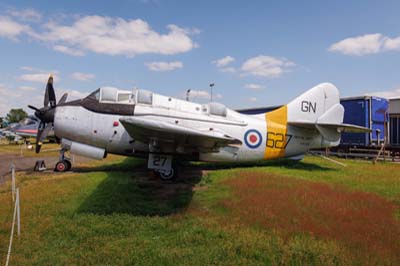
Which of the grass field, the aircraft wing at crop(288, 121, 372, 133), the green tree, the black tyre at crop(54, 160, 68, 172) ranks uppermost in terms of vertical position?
the green tree

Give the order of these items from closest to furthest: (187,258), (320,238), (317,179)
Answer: (187,258) < (320,238) < (317,179)

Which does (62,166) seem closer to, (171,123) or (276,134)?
(171,123)

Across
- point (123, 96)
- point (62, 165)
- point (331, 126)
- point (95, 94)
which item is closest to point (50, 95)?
point (95, 94)

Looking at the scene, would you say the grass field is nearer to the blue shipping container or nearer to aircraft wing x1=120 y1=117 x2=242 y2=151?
aircraft wing x1=120 y1=117 x2=242 y2=151

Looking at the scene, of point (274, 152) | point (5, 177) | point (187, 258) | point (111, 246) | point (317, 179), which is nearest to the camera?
point (187, 258)

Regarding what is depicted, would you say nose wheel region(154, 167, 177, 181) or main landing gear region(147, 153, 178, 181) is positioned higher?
main landing gear region(147, 153, 178, 181)

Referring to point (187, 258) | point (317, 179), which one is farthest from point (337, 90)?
point (187, 258)

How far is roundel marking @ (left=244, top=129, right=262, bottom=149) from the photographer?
10813 mm

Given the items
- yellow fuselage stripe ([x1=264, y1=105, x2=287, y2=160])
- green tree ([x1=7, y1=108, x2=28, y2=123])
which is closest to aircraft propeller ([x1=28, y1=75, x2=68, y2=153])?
yellow fuselage stripe ([x1=264, y1=105, x2=287, y2=160])

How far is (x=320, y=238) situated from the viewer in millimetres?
4504

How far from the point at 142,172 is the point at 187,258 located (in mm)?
7301

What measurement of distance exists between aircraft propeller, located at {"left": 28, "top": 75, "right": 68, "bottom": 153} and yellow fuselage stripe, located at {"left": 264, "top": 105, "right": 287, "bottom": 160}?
8406 mm

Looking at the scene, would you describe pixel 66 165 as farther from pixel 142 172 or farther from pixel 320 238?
pixel 320 238

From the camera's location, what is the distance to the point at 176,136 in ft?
24.7
